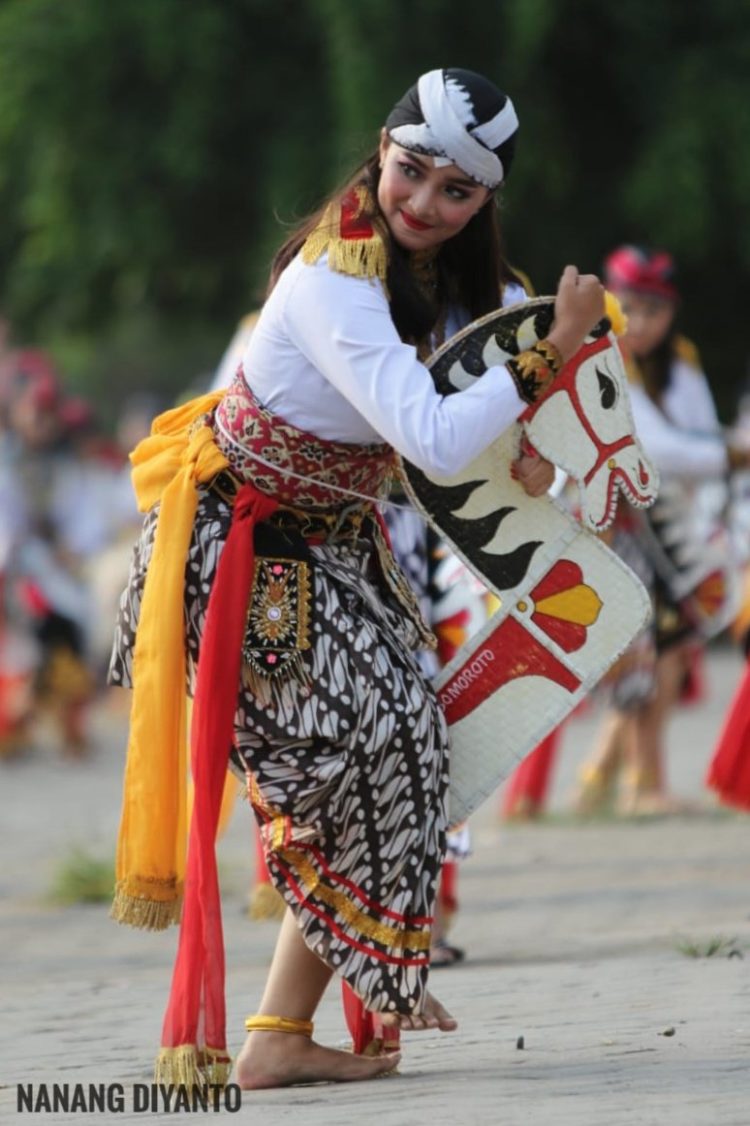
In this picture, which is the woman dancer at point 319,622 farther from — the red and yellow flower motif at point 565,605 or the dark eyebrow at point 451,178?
the red and yellow flower motif at point 565,605

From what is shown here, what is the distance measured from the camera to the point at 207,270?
1862 centimetres

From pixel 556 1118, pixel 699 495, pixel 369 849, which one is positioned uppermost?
pixel 699 495

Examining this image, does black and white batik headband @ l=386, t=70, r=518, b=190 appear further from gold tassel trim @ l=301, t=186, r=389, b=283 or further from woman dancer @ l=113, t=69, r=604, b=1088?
gold tassel trim @ l=301, t=186, r=389, b=283

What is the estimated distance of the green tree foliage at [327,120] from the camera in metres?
15.8

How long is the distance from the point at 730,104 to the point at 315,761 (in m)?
12.4

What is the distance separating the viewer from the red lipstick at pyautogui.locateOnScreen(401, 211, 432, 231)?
14.0 ft

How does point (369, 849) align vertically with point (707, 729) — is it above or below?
below

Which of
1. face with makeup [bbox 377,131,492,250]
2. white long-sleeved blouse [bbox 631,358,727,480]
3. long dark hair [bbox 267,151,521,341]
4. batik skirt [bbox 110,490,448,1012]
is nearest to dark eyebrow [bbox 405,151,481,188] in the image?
face with makeup [bbox 377,131,492,250]

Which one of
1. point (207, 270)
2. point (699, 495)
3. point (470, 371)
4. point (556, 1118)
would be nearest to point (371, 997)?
point (556, 1118)

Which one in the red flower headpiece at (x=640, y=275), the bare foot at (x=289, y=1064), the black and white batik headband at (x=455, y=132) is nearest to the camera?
the black and white batik headband at (x=455, y=132)

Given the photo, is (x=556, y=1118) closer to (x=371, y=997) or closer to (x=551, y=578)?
(x=371, y=997)

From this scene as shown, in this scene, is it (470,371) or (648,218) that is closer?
(470,371)

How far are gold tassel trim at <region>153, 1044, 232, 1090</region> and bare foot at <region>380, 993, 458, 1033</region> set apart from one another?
1.10 ft

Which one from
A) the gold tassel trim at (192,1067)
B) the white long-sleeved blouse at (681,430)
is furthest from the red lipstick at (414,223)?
the white long-sleeved blouse at (681,430)
